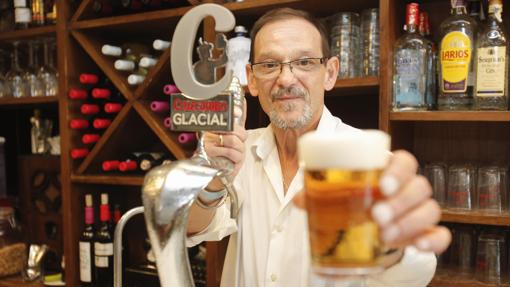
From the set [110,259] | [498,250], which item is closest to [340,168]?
[498,250]

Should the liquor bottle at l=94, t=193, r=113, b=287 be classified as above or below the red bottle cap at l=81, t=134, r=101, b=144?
below

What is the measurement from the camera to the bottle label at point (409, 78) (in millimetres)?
1376

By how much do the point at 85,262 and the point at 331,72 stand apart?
1.21 metres

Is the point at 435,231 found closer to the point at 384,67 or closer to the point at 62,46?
the point at 384,67

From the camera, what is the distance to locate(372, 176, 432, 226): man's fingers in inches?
15.6

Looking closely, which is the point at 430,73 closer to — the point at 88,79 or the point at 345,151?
the point at 345,151

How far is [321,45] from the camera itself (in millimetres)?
1354

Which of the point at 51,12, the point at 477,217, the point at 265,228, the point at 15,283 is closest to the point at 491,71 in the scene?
the point at 477,217

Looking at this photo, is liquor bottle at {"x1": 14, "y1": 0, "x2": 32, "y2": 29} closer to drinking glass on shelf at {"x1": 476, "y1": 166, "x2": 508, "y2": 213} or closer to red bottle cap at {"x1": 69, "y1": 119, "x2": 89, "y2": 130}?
red bottle cap at {"x1": 69, "y1": 119, "x2": 89, "y2": 130}

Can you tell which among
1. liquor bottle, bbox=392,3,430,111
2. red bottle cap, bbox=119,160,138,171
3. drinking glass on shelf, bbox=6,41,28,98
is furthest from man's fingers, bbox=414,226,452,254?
drinking glass on shelf, bbox=6,41,28,98

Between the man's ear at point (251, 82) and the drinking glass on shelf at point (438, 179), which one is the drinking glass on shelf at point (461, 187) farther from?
the man's ear at point (251, 82)

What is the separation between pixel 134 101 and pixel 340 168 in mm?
1479

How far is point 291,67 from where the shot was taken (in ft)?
4.24

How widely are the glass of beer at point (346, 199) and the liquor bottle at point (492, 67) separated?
1.05 metres
